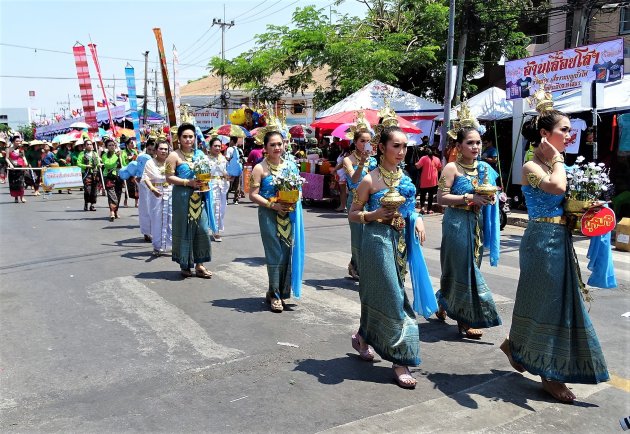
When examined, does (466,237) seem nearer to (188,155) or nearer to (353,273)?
(353,273)

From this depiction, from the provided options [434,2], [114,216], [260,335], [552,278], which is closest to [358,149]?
[260,335]

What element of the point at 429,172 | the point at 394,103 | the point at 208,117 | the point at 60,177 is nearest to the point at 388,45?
the point at 394,103

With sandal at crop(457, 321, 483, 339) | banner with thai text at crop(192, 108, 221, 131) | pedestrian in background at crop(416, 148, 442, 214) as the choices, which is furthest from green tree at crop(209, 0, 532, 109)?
banner with thai text at crop(192, 108, 221, 131)

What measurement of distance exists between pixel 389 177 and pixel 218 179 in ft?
21.2

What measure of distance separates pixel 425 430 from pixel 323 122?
12.9 metres

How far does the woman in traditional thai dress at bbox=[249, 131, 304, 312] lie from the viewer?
20.6 feet

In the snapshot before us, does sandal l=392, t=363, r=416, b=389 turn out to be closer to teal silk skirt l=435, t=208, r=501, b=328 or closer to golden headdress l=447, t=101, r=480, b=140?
teal silk skirt l=435, t=208, r=501, b=328

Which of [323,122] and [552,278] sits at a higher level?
[323,122]

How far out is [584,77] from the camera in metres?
14.1

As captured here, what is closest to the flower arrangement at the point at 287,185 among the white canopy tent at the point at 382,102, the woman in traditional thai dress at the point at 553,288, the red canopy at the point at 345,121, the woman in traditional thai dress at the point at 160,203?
the woman in traditional thai dress at the point at 553,288

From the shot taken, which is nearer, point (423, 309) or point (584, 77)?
point (423, 309)

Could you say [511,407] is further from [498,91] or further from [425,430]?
[498,91]

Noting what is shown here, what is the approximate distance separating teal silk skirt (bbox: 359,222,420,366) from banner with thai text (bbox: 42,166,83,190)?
727 inches

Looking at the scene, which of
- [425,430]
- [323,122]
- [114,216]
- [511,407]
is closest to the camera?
[425,430]
